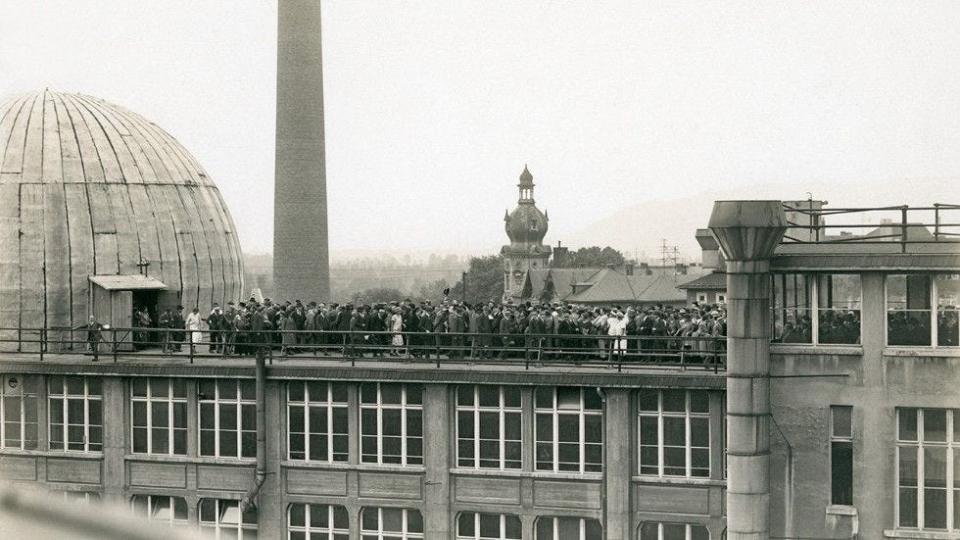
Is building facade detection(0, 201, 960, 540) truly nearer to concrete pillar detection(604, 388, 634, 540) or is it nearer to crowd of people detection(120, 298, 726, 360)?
concrete pillar detection(604, 388, 634, 540)

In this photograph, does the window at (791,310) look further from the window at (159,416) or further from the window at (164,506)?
the window at (164,506)

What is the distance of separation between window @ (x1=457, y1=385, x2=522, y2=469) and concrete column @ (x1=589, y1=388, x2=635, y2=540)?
8.07 feet

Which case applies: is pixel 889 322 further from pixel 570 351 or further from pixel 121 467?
pixel 121 467

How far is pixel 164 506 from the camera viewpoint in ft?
128

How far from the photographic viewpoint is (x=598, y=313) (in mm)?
38594

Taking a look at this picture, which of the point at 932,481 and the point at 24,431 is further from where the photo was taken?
the point at 24,431

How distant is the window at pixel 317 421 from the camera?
123ft

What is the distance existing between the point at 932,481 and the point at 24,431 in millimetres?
26432

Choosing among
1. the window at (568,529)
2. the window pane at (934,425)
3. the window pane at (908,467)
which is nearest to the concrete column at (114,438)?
the window at (568,529)

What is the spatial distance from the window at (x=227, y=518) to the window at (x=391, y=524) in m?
3.34

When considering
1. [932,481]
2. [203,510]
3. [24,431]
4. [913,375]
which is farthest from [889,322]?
[24,431]

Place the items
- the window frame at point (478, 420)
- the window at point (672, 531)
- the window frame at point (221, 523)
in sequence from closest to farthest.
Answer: the window at point (672, 531) → the window frame at point (478, 420) → the window frame at point (221, 523)

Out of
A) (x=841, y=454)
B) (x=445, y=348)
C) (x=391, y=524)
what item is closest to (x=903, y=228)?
(x=841, y=454)

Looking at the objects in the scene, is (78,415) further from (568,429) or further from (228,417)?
(568,429)
